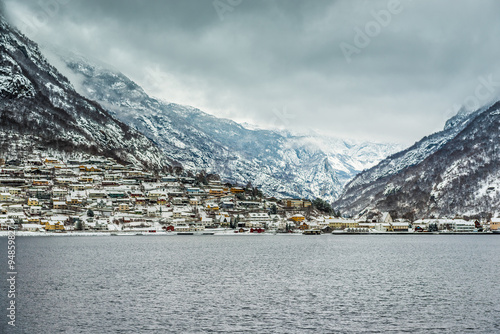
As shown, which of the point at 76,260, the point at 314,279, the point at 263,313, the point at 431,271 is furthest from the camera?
the point at 76,260

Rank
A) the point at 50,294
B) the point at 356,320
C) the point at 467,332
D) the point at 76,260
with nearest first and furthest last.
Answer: the point at 467,332 < the point at 356,320 < the point at 50,294 < the point at 76,260

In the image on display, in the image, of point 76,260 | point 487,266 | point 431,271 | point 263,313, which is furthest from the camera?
point 76,260

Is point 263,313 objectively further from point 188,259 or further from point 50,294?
point 188,259

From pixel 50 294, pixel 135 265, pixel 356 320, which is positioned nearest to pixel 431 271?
pixel 356 320

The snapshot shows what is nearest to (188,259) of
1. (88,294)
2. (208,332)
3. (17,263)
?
(17,263)

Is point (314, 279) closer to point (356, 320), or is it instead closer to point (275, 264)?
point (275, 264)

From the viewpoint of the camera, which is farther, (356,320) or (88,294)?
(88,294)
